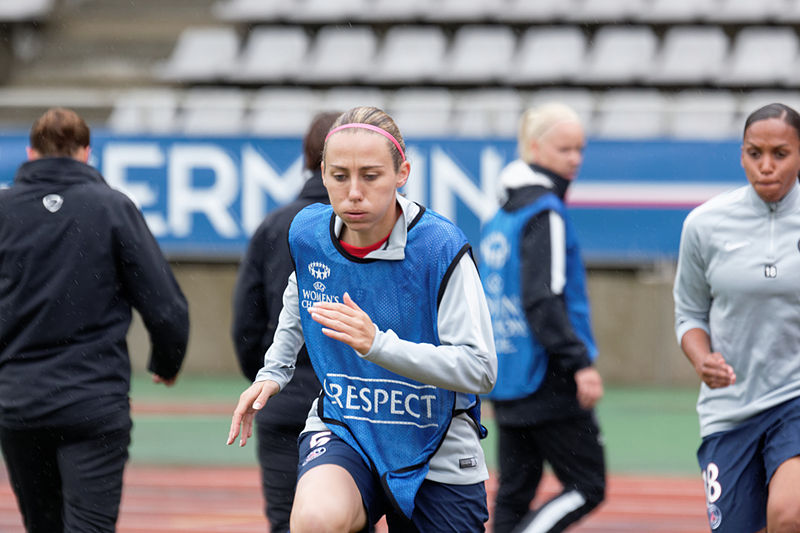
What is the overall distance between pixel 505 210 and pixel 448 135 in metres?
6.93

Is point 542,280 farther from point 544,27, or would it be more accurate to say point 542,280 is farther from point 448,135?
point 544,27

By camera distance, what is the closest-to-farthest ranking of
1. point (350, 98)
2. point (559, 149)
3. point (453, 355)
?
point (453, 355), point (559, 149), point (350, 98)

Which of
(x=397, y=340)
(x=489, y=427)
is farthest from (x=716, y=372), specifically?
(x=489, y=427)

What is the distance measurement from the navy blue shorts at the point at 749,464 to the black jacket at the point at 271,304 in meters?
1.51

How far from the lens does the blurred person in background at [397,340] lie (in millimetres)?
3559

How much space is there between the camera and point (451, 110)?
45.7 ft

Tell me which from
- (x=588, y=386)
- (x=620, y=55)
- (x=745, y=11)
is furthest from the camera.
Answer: (x=745, y=11)

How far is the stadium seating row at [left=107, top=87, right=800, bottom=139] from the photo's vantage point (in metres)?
12.9

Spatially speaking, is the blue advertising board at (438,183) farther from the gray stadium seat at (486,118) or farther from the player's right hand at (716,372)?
the player's right hand at (716,372)

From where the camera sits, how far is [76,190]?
4695 millimetres

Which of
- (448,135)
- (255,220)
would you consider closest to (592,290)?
(448,135)

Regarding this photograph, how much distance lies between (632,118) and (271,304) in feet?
29.0

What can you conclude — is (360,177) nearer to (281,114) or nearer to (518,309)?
(518,309)

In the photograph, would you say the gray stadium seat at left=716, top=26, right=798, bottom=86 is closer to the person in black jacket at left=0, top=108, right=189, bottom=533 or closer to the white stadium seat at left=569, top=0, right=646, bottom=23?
the white stadium seat at left=569, top=0, right=646, bottom=23
